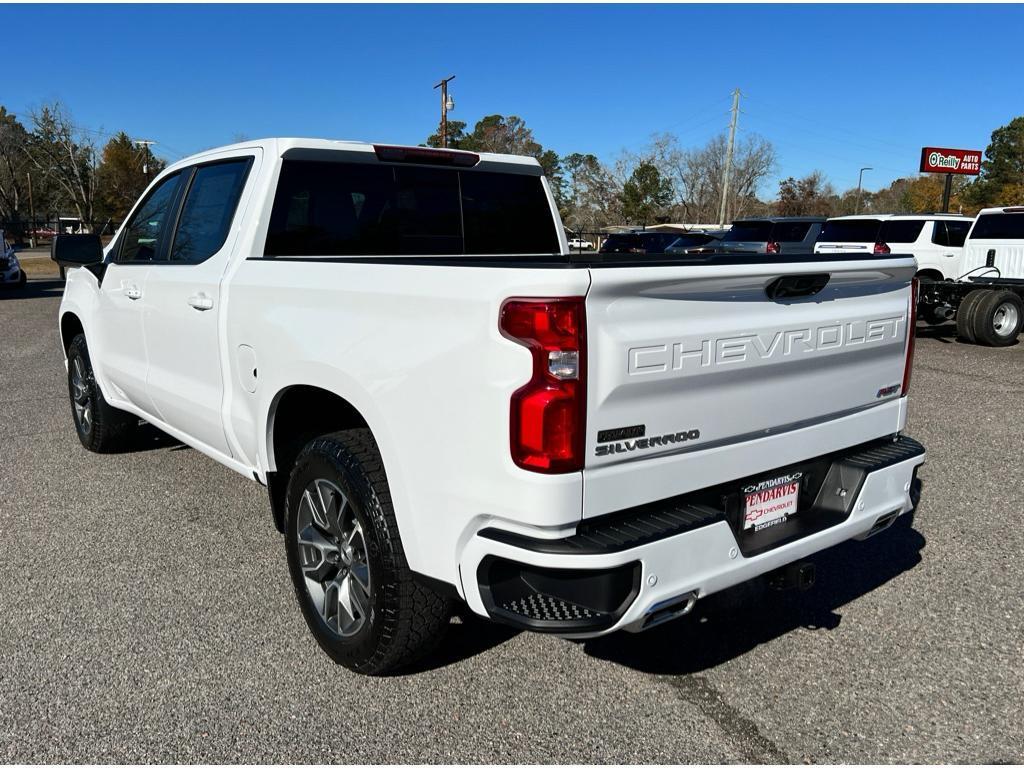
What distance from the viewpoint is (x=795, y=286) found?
8.99 feet

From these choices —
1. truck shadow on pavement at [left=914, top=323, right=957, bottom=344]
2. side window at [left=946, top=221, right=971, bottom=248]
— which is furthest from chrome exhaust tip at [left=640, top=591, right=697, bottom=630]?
side window at [left=946, top=221, right=971, bottom=248]

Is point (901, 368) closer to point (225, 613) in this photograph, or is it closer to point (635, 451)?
point (635, 451)

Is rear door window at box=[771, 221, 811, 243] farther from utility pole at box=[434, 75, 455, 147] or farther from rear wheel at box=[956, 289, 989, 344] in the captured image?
utility pole at box=[434, 75, 455, 147]

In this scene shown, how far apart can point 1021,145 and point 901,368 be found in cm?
6227

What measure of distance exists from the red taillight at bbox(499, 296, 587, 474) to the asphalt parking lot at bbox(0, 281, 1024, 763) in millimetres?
1085

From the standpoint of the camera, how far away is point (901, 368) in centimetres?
326

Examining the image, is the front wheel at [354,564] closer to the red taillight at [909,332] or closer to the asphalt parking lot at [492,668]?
the asphalt parking lot at [492,668]

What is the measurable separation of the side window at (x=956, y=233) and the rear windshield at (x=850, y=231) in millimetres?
1279

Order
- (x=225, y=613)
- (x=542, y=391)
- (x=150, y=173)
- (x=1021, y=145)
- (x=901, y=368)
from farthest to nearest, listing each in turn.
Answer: (x=150, y=173), (x=1021, y=145), (x=225, y=613), (x=901, y=368), (x=542, y=391)

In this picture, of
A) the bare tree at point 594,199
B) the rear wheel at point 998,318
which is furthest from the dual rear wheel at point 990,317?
the bare tree at point 594,199

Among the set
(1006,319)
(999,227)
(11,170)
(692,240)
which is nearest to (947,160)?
(692,240)

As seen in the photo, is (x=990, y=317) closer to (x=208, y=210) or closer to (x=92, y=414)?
(x=208, y=210)

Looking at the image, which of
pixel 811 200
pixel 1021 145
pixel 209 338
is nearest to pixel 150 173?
pixel 811 200

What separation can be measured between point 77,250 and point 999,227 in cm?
1474
